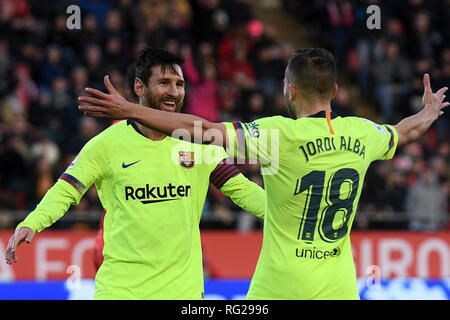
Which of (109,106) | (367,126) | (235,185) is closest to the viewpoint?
(109,106)

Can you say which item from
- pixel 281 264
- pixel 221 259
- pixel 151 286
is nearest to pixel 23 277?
pixel 221 259

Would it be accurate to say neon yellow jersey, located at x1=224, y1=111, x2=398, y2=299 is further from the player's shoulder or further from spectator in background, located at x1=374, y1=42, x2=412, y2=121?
spectator in background, located at x1=374, y1=42, x2=412, y2=121

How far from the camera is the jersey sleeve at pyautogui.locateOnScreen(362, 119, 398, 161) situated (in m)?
5.14

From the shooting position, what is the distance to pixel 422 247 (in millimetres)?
12977

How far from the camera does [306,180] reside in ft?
16.1

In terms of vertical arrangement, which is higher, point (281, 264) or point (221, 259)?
point (281, 264)

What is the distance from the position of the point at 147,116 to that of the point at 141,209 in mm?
982

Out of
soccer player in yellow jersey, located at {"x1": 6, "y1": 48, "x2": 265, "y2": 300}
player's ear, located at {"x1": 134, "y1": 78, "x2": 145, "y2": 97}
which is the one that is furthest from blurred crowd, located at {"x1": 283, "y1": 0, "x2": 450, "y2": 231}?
soccer player in yellow jersey, located at {"x1": 6, "y1": 48, "x2": 265, "y2": 300}

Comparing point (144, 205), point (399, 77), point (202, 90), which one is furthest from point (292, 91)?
point (399, 77)

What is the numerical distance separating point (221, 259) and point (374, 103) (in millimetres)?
5812

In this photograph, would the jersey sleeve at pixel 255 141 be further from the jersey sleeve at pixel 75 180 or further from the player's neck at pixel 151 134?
the jersey sleeve at pixel 75 180

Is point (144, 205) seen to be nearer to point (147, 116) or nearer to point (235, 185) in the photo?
point (235, 185)

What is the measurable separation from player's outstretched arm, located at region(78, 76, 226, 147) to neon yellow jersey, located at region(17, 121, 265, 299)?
847 millimetres
